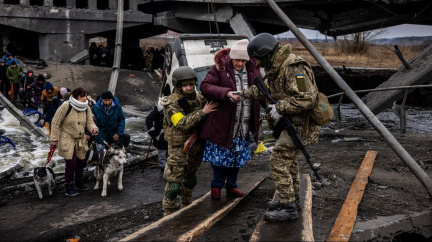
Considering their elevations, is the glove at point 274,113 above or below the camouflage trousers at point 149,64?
below

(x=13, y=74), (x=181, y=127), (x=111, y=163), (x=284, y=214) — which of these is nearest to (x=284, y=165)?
(x=284, y=214)

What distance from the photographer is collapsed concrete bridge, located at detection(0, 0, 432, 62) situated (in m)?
16.5

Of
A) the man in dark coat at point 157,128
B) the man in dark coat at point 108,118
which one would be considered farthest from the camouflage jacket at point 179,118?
the man in dark coat at point 108,118

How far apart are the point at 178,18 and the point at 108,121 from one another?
1854cm

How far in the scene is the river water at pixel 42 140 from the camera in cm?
902

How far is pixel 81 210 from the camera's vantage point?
6.05m

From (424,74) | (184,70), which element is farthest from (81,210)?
(424,74)

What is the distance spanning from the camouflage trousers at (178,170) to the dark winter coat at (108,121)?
117 inches

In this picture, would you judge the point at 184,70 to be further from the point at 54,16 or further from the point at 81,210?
the point at 54,16

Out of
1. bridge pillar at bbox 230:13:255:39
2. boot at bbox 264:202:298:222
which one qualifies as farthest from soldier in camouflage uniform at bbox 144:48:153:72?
boot at bbox 264:202:298:222

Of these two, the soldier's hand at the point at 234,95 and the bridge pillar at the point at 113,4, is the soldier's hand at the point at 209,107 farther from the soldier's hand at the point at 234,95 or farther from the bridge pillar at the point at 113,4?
the bridge pillar at the point at 113,4

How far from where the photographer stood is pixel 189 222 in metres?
4.04

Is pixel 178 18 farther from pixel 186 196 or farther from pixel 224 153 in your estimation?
pixel 224 153

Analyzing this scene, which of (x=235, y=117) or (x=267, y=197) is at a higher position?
(x=235, y=117)
